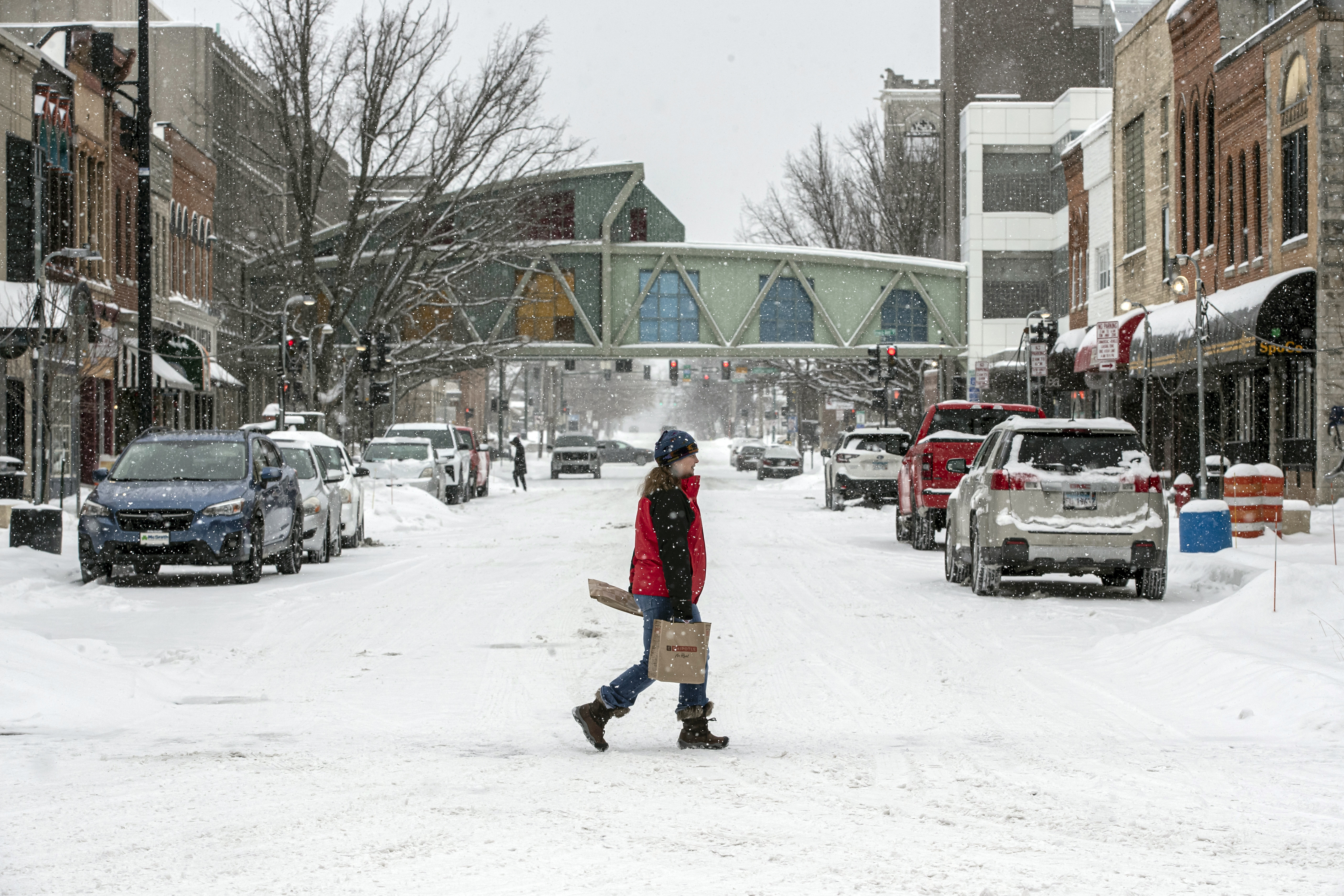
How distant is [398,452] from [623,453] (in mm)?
60849

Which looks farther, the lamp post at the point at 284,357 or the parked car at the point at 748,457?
the parked car at the point at 748,457

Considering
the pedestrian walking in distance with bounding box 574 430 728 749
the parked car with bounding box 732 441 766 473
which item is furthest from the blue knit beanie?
the parked car with bounding box 732 441 766 473

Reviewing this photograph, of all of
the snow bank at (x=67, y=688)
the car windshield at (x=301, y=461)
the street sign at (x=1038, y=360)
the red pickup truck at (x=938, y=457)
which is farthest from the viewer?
the street sign at (x=1038, y=360)

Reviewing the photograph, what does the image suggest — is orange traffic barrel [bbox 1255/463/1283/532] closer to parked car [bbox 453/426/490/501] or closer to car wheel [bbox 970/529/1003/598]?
car wheel [bbox 970/529/1003/598]

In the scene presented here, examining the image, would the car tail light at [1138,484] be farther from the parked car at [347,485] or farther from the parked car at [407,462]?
the parked car at [407,462]

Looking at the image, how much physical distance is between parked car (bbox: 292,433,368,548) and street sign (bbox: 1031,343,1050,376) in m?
15.3

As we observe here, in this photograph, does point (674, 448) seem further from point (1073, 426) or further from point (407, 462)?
point (407, 462)

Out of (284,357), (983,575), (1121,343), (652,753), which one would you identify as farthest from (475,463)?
(652,753)

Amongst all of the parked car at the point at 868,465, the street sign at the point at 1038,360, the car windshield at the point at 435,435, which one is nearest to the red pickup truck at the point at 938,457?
the street sign at the point at 1038,360

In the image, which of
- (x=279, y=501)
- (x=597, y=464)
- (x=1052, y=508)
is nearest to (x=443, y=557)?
(x=279, y=501)

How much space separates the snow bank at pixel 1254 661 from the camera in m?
9.90

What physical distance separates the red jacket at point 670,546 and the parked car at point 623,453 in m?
90.0

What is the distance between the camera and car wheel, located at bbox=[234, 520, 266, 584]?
19.5m

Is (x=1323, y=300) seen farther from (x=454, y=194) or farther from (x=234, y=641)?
(x=454, y=194)
